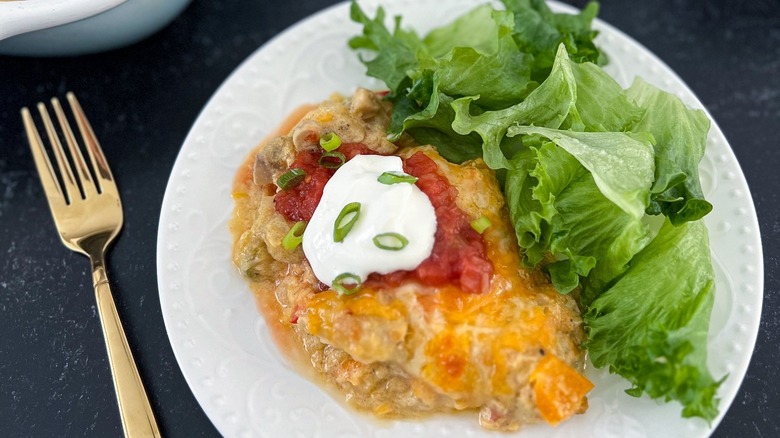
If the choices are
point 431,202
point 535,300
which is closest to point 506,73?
point 431,202

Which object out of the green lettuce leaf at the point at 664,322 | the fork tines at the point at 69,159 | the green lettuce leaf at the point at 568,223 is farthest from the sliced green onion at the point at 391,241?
the fork tines at the point at 69,159

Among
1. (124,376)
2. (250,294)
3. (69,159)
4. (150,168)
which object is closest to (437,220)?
(250,294)

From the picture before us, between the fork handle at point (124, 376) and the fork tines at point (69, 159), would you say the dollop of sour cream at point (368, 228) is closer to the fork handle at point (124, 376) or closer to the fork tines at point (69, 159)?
the fork handle at point (124, 376)

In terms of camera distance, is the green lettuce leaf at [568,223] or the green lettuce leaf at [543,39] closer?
the green lettuce leaf at [568,223]

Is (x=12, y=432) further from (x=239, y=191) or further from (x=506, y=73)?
(x=506, y=73)

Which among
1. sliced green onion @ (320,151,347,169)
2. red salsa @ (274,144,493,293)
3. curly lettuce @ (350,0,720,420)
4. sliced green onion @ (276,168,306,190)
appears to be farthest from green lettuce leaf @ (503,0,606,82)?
sliced green onion @ (276,168,306,190)

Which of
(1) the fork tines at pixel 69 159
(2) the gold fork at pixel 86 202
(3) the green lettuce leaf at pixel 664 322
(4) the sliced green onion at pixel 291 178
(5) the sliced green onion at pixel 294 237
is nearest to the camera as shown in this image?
(3) the green lettuce leaf at pixel 664 322

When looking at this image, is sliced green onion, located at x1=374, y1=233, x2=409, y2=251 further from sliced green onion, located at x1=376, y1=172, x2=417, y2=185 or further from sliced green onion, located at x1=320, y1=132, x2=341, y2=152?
sliced green onion, located at x1=320, y1=132, x2=341, y2=152
